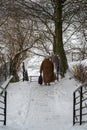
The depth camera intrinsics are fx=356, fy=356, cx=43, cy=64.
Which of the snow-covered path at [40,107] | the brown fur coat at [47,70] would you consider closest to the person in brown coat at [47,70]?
the brown fur coat at [47,70]

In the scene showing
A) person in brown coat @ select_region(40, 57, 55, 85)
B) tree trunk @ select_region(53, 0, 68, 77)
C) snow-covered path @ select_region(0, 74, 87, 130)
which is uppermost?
tree trunk @ select_region(53, 0, 68, 77)

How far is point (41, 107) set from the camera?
12383 millimetres

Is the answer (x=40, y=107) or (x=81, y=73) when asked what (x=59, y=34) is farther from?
(x=40, y=107)

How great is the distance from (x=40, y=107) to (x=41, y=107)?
35 mm

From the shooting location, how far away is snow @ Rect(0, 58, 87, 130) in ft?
32.0

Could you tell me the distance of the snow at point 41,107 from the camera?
9766mm

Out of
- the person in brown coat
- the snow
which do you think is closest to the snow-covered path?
the snow

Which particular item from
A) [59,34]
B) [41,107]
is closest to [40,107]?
[41,107]

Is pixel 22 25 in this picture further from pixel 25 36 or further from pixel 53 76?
pixel 53 76

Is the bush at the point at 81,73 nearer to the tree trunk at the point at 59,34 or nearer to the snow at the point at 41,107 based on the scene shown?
the snow at the point at 41,107

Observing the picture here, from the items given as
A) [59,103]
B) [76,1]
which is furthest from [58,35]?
[59,103]

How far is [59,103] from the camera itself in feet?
42.4

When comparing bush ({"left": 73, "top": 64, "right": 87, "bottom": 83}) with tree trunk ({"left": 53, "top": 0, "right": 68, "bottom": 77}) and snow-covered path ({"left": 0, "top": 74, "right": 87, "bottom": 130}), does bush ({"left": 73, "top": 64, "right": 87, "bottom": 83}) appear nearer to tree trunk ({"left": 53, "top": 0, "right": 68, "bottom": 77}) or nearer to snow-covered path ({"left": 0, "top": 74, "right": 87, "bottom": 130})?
snow-covered path ({"left": 0, "top": 74, "right": 87, "bottom": 130})

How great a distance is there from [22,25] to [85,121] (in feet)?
82.0
